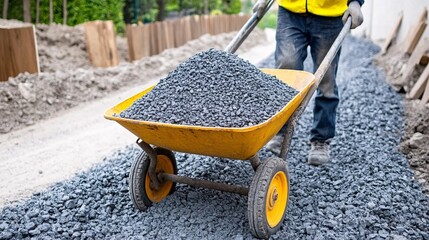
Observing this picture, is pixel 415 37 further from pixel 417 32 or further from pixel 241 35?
pixel 241 35

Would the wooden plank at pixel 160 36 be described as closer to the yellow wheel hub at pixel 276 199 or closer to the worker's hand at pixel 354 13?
the worker's hand at pixel 354 13

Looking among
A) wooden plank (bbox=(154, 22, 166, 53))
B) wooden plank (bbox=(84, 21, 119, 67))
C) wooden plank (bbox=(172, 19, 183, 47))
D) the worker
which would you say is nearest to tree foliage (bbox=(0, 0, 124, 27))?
wooden plank (bbox=(84, 21, 119, 67))

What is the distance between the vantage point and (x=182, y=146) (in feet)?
8.54

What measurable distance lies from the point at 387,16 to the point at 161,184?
7715 millimetres

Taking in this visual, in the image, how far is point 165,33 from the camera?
9719mm

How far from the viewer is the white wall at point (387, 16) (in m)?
6.82

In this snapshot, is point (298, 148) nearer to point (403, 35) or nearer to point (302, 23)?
point (302, 23)

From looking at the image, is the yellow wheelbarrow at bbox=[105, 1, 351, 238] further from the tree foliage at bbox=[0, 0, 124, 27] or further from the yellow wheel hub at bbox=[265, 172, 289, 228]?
the tree foliage at bbox=[0, 0, 124, 27]

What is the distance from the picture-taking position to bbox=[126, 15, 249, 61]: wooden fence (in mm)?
8641

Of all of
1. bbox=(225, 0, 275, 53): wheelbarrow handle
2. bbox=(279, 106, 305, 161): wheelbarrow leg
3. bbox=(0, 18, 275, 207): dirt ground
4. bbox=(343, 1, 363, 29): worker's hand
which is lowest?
bbox=(0, 18, 275, 207): dirt ground

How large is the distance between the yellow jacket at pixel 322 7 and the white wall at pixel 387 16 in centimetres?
302

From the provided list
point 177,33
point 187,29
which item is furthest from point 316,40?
point 187,29

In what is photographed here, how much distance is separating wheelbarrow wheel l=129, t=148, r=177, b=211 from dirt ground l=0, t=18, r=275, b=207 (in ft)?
3.59

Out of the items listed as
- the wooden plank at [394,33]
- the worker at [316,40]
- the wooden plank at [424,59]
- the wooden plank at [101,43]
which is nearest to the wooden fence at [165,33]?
the wooden plank at [101,43]
